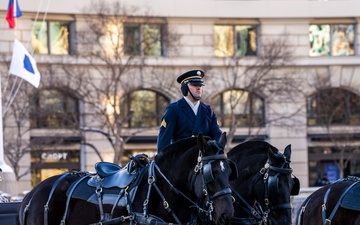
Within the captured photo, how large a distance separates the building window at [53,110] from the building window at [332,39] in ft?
38.4

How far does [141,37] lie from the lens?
41.2 metres

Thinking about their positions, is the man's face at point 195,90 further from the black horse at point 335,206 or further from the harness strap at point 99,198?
the black horse at point 335,206

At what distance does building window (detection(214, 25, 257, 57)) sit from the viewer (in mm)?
43375

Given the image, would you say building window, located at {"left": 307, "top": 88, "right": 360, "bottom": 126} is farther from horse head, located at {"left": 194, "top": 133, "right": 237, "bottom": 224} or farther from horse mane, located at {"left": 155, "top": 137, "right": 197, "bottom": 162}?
horse head, located at {"left": 194, "top": 133, "right": 237, "bottom": 224}

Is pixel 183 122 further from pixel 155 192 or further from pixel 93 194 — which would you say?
pixel 93 194

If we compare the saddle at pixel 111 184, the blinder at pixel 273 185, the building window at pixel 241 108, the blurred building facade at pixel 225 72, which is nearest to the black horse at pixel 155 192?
the saddle at pixel 111 184

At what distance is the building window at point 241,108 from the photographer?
42.2 meters

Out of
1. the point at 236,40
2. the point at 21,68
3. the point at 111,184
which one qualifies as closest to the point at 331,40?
the point at 236,40

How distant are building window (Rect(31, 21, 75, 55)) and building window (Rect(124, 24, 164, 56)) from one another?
2.29 meters

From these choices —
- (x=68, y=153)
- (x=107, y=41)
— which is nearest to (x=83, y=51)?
(x=107, y=41)

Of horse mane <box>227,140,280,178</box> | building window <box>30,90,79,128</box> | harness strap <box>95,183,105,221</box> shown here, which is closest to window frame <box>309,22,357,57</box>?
building window <box>30,90,79,128</box>

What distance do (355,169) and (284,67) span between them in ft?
20.7

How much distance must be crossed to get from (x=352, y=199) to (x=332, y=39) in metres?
32.5

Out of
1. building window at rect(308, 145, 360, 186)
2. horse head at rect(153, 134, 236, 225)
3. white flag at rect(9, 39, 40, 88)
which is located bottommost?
building window at rect(308, 145, 360, 186)
